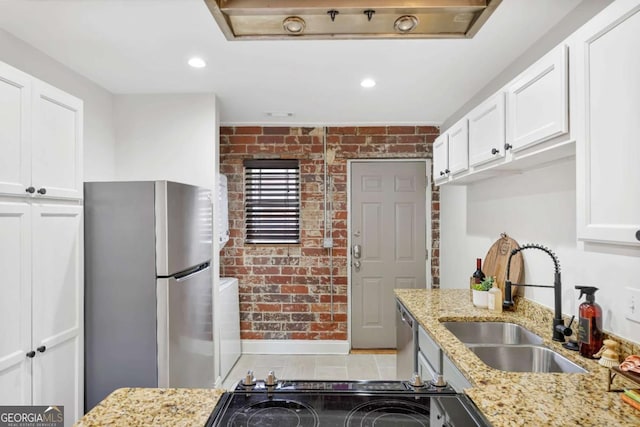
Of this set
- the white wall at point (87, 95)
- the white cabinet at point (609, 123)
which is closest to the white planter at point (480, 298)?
the white cabinet at point (609, 123)

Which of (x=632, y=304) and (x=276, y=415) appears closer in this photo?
(x=276, y=415)

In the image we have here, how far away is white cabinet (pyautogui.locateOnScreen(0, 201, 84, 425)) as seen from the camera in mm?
1596

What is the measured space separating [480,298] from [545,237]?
54 cm

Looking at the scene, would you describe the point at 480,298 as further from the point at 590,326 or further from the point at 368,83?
the point at 368,83

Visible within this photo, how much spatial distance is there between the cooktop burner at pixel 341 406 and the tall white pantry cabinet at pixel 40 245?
120 centimetres

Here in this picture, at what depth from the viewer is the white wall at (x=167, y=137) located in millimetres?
3104

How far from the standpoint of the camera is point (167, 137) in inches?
123

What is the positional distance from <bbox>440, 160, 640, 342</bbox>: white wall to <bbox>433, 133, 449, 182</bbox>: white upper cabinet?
1.10 ft

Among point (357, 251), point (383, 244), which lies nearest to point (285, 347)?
point (357, 251)

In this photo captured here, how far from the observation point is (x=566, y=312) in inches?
74.7

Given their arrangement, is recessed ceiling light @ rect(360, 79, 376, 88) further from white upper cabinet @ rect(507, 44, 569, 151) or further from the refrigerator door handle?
the refrigerator door handle

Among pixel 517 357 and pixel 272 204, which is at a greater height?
pixel 272 204

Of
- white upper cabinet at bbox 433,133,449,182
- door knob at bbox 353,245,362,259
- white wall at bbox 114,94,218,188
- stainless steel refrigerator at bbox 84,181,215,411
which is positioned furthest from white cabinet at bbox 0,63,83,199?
door knob at bbox 353,245,362,259

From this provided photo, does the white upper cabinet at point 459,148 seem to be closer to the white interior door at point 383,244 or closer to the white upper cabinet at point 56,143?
the white interior door at point 383,244
